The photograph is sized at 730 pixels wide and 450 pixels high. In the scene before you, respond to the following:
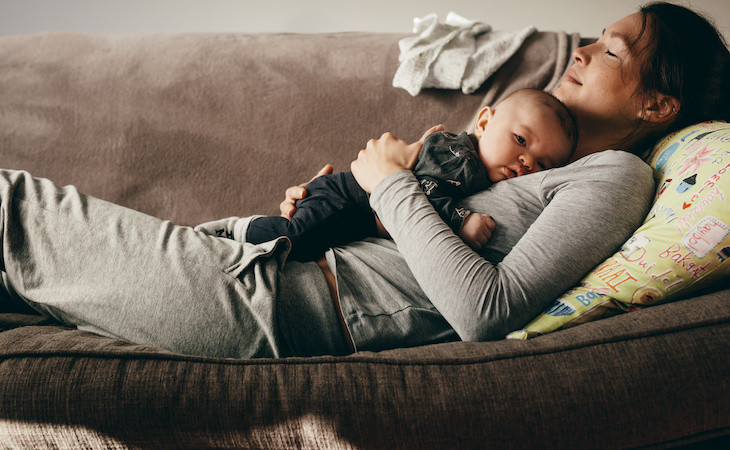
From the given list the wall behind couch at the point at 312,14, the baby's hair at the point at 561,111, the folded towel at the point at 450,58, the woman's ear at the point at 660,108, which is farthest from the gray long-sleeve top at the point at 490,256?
the wall behind couch at the point at 312,14

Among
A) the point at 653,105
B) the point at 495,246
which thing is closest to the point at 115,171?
the point at 495,246

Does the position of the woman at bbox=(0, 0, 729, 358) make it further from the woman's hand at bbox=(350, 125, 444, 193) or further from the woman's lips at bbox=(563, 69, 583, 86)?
the woman's lips at bbox=(563, 69, 583, 86)

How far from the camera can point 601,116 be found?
1115 mm

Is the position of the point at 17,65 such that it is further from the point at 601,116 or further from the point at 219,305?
the point at 601,116

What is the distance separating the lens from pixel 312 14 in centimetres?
230

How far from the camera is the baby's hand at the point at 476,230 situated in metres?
0.93

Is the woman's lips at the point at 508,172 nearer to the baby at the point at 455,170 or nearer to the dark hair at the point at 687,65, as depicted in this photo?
the baby at the point at 455,170

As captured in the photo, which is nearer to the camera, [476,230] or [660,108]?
[476,230]

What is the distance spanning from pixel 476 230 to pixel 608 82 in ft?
1.70

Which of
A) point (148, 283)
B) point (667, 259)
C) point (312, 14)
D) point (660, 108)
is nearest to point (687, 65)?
point (660, 108)

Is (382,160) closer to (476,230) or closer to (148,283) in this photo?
(476,230)

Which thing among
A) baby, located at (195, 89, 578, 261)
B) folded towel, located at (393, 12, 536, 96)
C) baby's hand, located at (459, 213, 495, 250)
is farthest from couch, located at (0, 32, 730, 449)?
folded towel, located at (393, 12, 536, 96)

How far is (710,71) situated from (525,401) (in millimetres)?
914

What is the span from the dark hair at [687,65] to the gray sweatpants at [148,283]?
90cm
